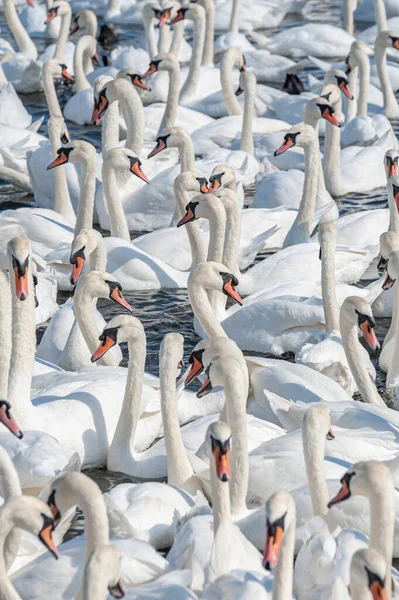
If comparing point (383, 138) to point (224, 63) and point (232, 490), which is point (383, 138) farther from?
point (232, 490)

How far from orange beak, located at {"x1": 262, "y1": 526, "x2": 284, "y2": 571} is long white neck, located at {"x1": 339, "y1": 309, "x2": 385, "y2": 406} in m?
3.08

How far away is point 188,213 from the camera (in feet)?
36.2

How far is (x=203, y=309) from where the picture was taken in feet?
Result: 31.7

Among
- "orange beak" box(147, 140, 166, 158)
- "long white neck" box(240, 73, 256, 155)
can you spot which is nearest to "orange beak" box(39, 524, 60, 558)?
"orange beak" box(147, 140, 166, 158)

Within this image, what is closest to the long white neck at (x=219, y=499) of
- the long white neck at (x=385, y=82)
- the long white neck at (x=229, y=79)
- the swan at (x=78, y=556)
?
the swan at (x=78, y=556)

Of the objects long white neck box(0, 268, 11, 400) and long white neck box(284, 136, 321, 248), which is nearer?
long white neck box(0, 268, 11, 400)

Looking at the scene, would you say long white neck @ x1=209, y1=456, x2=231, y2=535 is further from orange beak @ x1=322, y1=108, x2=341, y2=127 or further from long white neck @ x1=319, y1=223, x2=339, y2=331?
orange beak @ x1=322, y1=108, x2=341, y2=127

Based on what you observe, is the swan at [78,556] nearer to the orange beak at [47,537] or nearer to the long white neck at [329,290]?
the orange beak at [47,537]

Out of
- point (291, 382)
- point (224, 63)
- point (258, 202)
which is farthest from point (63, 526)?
point (224, 63)

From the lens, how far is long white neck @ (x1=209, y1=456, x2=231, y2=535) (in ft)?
22.2

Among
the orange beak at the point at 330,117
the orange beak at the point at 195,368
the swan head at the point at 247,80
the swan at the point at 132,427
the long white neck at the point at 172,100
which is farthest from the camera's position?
the long white neck at the point at 172,100

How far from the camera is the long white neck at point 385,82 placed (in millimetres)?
17172

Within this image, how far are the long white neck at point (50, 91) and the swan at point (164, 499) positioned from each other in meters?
8.56

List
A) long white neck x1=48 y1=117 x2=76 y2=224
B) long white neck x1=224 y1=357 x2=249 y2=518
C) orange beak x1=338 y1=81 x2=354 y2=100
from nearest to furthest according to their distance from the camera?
long white neck x1=224 y1=357 x2=249 y2=518
long white neck x1=48 y1=117 x2=76 y2=224
orange beak x1=338 y1=81 x2=354 y2=100
